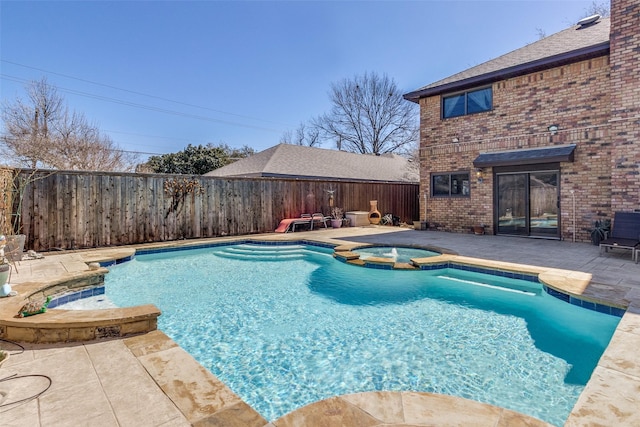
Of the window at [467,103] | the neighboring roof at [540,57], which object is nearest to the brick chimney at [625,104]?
the neighboring roof at [540,57]

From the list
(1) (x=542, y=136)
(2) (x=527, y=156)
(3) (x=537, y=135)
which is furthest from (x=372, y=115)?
(2) (x=527, y=156)

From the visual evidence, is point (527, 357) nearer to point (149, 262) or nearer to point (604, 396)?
point (604, 396)

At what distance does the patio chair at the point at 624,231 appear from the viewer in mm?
6334

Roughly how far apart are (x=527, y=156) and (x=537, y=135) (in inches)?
28.6

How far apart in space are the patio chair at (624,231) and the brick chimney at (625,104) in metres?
0.89

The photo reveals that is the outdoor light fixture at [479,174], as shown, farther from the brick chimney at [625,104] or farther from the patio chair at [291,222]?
the patio chair at [291,222]

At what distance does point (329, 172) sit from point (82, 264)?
12.4m

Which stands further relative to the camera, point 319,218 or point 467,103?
point 319,218

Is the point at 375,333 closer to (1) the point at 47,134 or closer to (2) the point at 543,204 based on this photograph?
(2) the point at 543,204

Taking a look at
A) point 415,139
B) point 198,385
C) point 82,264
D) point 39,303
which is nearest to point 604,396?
point 198,385

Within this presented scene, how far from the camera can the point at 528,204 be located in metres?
9.53

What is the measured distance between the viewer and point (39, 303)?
3271mm

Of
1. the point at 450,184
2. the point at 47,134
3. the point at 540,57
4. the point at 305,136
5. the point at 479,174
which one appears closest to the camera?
the point at 540,57

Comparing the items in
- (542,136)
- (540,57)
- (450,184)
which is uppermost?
(540,57)
